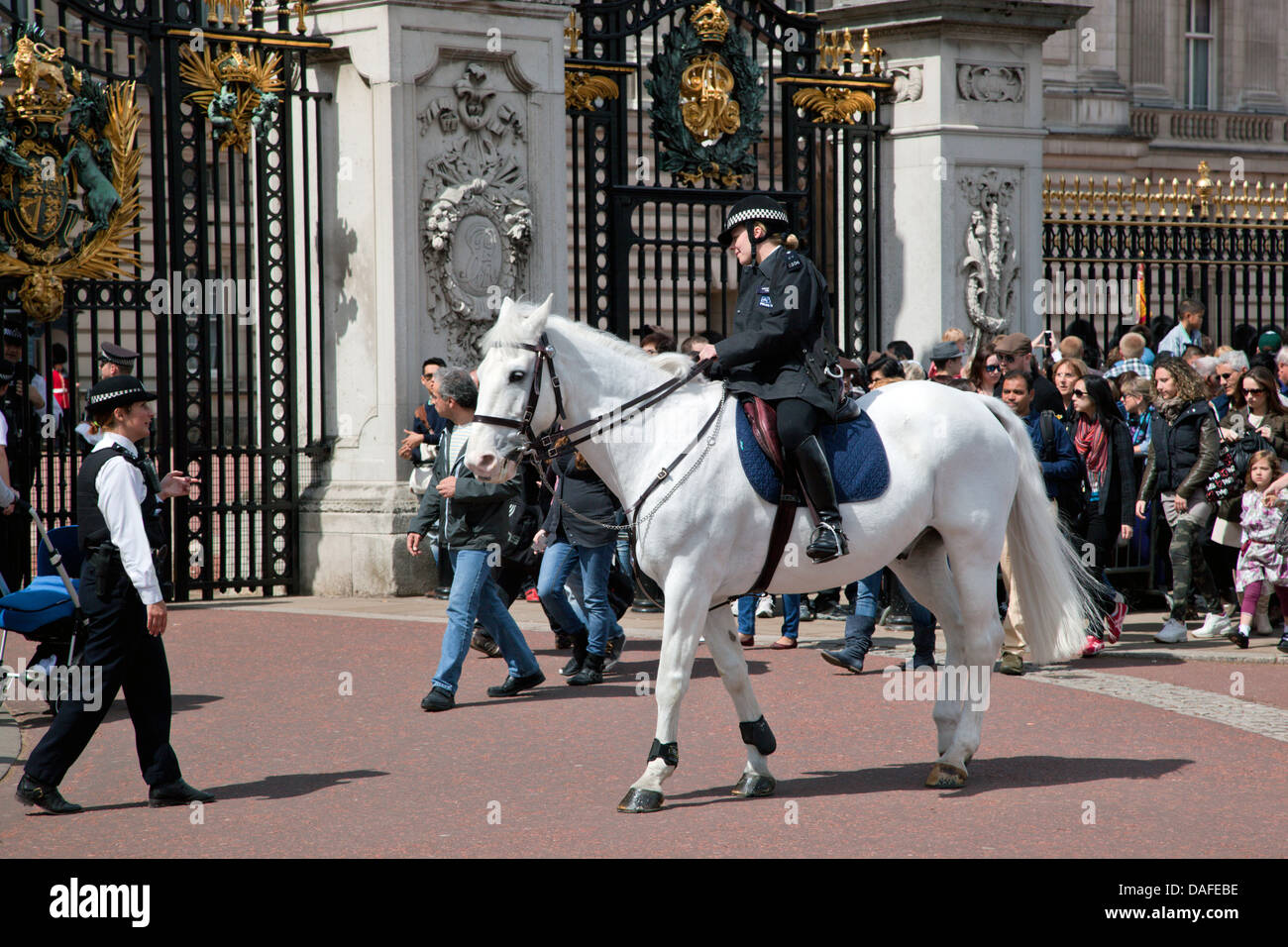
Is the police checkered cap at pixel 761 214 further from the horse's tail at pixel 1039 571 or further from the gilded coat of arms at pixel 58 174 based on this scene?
the gilded coat of arms at pixel 58 174

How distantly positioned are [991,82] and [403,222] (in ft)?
19.0

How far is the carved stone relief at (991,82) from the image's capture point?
14664mm

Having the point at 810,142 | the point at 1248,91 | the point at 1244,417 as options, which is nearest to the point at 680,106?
the point at 810,142

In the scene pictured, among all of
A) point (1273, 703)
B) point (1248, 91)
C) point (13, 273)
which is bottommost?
point (1273, 703)

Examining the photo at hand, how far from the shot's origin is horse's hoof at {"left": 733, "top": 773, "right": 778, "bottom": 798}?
6457 millimetres

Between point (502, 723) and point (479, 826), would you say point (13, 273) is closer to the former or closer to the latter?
point (502, 723)

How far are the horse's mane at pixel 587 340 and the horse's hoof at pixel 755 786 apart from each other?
164 cm

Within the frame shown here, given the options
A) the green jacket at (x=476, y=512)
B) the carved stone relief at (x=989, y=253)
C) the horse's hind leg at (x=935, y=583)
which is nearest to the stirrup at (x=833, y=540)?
the horse's hind leg at (x=935, y=583)

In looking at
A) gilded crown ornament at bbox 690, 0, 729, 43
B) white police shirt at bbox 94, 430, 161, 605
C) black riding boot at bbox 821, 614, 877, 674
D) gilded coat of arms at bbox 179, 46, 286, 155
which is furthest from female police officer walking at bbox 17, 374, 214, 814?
gilded crown ornament at bbox 690, 0, 729, 43

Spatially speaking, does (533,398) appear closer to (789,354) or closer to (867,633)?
(789,354)

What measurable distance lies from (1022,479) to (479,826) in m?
2.86

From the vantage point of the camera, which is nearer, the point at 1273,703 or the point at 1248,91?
the point at 1273,703

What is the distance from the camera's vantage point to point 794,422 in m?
6.59

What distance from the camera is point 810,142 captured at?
1444 centimetres
